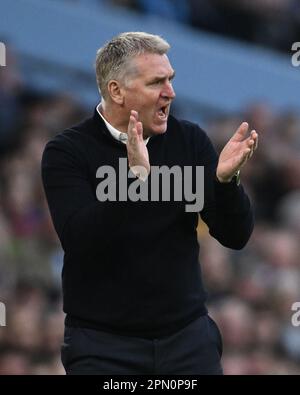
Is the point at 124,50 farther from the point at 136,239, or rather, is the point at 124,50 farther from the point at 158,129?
the point at 136,239

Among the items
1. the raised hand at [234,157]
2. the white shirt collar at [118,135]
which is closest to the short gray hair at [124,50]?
the white shirt collar at [118,135]

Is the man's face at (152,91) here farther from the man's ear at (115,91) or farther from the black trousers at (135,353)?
the black trousers at (135,353)

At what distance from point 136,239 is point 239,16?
5196mm

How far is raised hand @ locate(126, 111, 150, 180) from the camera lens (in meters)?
3.65

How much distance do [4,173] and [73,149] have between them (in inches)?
140

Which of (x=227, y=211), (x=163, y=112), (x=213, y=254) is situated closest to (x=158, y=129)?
(x=163, y=112)

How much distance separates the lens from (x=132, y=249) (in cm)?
379

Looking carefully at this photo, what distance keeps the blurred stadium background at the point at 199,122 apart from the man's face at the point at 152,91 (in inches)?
101

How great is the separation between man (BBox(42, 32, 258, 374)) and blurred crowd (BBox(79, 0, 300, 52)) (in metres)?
4.62

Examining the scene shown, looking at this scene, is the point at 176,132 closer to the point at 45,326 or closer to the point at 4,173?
the point at 45,326

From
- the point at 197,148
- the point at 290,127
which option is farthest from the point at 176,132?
the point at 290,127

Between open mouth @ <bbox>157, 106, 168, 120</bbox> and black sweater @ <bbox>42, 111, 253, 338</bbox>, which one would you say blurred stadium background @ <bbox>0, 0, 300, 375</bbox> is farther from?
open mouth @ <bbox>157, 106, 168, 120</bbox>

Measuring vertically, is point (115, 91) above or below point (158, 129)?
above

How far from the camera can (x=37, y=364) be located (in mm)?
6352
